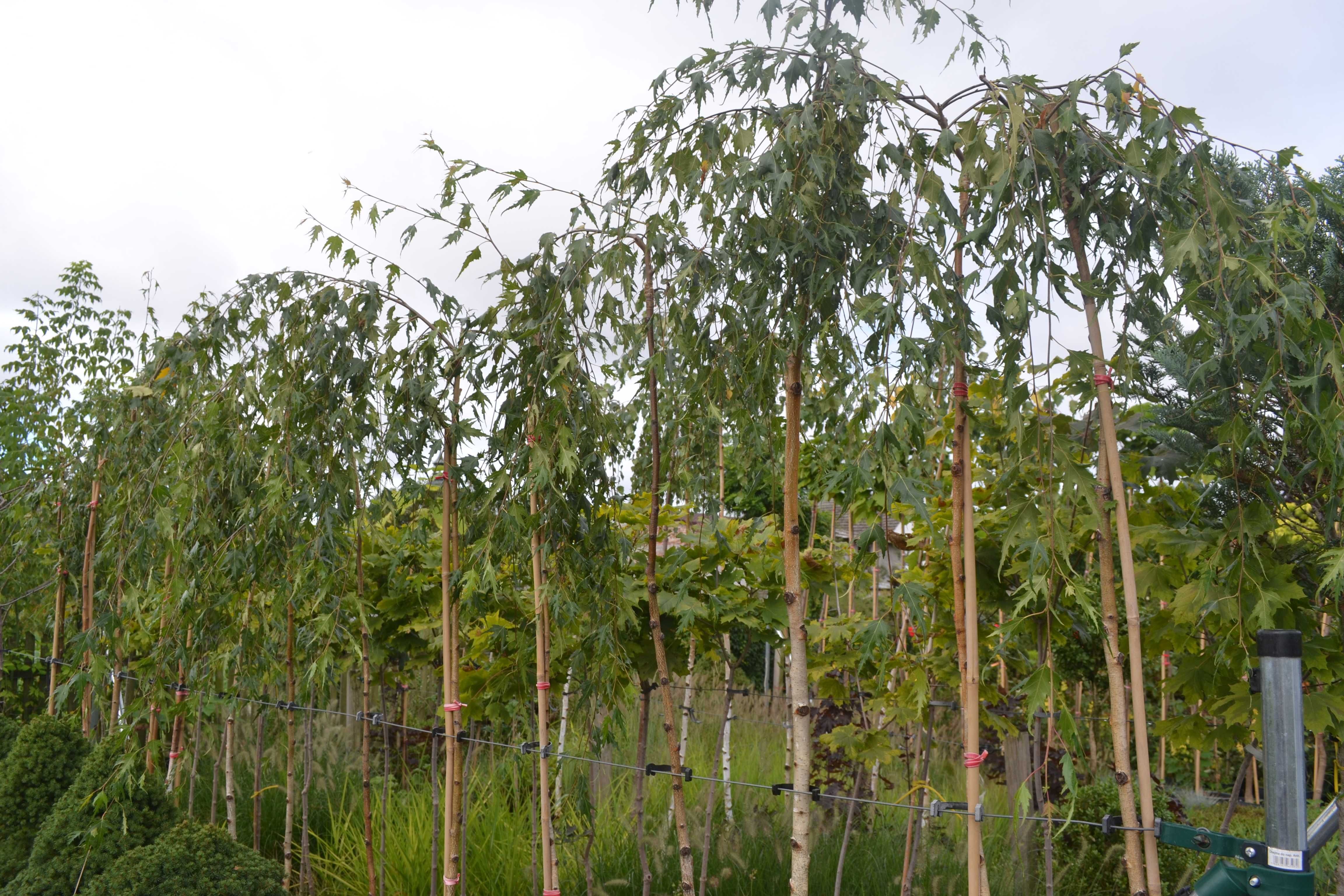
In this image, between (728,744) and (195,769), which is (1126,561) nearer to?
(728,744)

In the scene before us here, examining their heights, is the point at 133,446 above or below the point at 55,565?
above

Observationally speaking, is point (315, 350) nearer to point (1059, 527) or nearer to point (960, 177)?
point (960, 177)

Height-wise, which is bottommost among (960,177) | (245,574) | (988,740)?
(988,740)

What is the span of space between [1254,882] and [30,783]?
4376 millimetres

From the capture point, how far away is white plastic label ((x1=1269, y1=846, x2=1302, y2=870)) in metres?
1.48

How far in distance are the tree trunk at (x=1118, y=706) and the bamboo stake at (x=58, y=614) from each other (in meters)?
4.72

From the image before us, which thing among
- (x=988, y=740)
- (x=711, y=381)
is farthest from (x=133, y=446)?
(x=988, y=740)

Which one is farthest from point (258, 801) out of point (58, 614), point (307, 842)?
point (58, 614)

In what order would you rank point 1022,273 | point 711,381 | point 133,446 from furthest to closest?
point 133,446 < point 711,381 < point 1022,273

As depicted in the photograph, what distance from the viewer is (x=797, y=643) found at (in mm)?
2369

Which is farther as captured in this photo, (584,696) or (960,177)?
(584,696)

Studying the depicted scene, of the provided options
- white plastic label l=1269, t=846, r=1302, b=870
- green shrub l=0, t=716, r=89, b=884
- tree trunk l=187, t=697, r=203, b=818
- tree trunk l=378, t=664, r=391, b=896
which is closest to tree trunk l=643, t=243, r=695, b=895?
tree trunk l=378, t=664, r=391, b=896

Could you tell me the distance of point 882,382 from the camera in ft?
7.68

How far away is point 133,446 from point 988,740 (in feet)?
15.3
